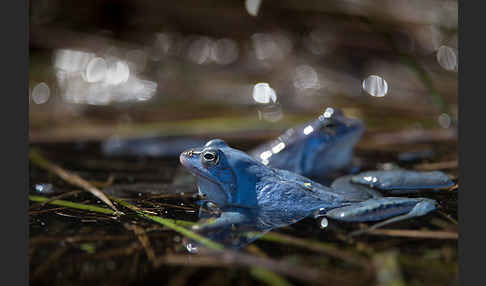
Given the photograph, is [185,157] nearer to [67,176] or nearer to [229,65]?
[67,176]

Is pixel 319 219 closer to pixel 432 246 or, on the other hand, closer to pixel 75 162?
pixel 432 246

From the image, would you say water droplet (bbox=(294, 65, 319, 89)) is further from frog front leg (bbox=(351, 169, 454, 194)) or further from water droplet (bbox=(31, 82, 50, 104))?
frog front leg (bbox=(351, 169, 454, 194))

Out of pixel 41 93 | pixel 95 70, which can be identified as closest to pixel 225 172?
pixel 41 93

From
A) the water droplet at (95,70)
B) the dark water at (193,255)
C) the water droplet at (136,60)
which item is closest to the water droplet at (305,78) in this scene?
the water droplet at (136,60)

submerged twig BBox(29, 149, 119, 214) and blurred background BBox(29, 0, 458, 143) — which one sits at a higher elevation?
blurred background BBox(29, 0, 458, 143)

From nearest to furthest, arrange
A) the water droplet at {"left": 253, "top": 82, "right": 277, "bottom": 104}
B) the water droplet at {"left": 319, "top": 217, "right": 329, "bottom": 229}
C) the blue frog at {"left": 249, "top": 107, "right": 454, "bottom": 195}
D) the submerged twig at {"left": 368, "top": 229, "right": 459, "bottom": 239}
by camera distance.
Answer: the submerged twig at {"left": 368, "top": 229, "right": 459, "bottom": 239} < the water droplet at {"left": 319, "top": 217, "right": 329, "bottom": 229} < the blue frog at {"left": 249, "top": 107, "right": 454, "bottom": 195} < the water droplet at {"left": 253, "top": 82, "right": 277, "bottom": 104}

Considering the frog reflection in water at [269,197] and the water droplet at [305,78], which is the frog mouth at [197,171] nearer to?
the frog reflection in water at [269,197]

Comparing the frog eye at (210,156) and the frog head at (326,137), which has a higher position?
the frog head at (326,137)

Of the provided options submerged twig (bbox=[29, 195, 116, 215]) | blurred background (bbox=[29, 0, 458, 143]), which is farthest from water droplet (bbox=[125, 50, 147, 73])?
submerged twig (bbox=[29, 195, 116, 215])
